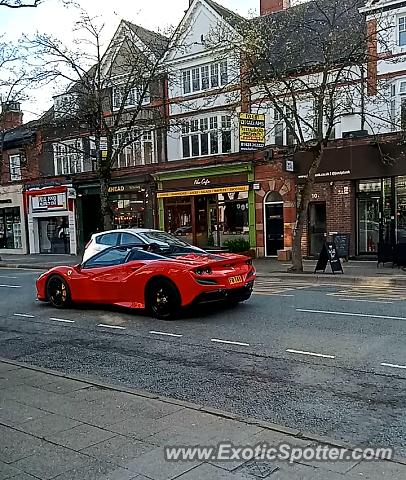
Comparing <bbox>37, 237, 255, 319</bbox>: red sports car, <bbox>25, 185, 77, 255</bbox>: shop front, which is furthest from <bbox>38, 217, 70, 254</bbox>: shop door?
<bbox>37, 237, 255, 319</bbox>: red sports car

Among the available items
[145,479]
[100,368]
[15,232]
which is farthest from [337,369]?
[15,232]

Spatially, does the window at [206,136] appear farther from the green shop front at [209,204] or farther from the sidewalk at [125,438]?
the sidewalk at [125,438]

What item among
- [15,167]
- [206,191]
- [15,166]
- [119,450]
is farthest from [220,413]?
[15,166]

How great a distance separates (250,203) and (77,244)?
1235cm

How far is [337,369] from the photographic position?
22.2 feet

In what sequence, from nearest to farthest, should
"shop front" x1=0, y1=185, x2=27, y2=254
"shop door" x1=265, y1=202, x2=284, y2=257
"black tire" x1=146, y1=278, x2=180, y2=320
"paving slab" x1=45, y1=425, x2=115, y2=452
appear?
Answer: "paving slab" x1=45, y1=425, x2=115, y2=452 < "black tire" x1=146, y1=278, x2=180, y2=320 < "shop door" x1=265, y1=202, x2=284, y2=257 < "shop front" x1=0, y1=185, x2=27, y2=254

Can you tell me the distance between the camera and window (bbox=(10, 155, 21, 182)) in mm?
36438

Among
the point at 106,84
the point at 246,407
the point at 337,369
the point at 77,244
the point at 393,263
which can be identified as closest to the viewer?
the point at 246,407

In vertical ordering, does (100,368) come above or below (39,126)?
below

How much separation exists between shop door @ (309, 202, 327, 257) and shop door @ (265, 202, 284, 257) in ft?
4.88

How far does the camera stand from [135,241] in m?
11.9

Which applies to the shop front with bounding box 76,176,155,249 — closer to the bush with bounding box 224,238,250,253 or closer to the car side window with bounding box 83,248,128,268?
the bush with bounding box 224,238,250,253

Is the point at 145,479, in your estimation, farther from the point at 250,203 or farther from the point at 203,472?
the point at 250,203

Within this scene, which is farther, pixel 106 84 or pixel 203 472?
pixel 106 84
